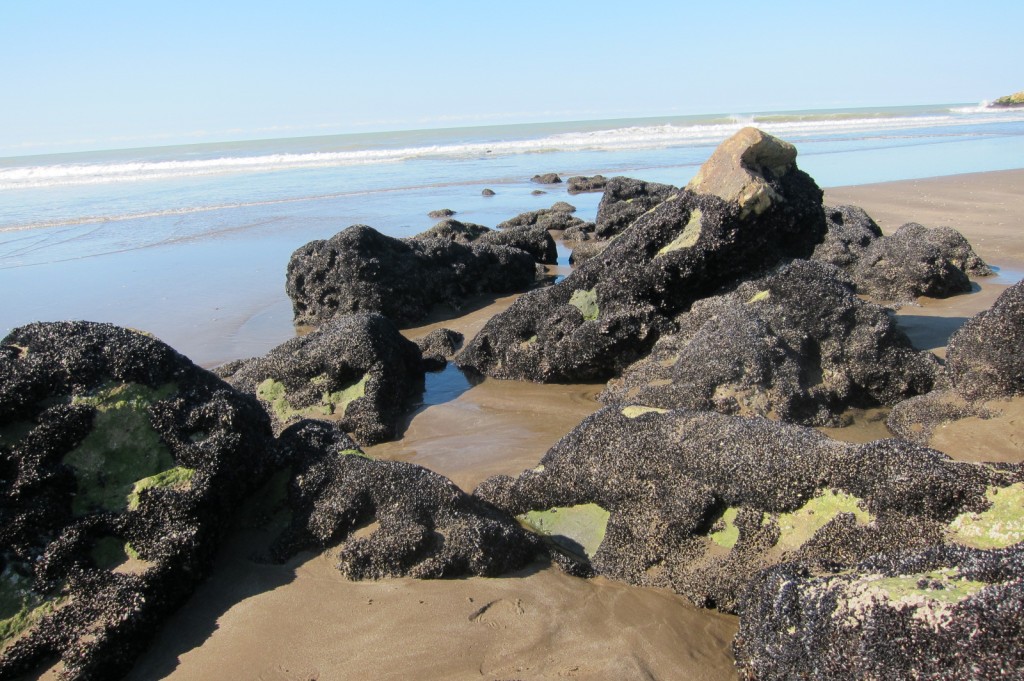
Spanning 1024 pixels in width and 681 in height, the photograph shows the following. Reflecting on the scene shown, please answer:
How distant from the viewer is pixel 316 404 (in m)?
6.09

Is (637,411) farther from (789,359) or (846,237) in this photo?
(846,237)

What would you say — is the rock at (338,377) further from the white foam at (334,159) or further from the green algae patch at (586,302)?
the white foam at (334,159)

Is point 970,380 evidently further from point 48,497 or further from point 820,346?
point 48,497

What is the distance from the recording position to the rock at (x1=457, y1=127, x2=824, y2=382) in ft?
20.8

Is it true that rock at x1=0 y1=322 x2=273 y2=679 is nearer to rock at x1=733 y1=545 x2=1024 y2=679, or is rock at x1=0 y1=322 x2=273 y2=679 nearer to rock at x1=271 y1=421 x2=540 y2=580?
rock at x1=271 y1=421 x2=540 y2=580

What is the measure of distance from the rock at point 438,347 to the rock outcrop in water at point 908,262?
4.19 m

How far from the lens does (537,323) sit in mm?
6758

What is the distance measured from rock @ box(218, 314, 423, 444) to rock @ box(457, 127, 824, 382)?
3.37 ft

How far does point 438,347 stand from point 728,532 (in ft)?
15.3

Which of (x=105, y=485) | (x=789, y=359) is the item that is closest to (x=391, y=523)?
(x=105, y=485)

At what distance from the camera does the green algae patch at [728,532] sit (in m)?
3.27

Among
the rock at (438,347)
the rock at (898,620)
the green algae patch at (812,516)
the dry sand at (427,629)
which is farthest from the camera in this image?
the rock at (438,347)

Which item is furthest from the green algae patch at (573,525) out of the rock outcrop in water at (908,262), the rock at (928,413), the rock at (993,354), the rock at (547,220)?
the rock at (547,220)

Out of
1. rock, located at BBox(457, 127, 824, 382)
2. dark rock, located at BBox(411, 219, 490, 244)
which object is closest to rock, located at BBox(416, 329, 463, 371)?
rock, located at BBox(457, 127, 824, 382)
